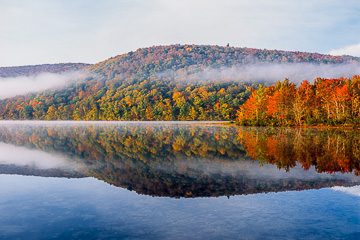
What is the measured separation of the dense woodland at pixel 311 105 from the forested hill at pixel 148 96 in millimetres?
56621

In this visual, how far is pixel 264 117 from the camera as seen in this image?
6319cm

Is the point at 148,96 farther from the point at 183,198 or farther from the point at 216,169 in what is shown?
the point at 183,198

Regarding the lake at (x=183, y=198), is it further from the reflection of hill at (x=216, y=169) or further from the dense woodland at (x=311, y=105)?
the dense woodland at (x=311, y=105)

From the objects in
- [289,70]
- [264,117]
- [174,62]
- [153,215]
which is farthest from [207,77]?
[153,215]

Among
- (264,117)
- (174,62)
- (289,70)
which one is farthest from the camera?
(174,62)

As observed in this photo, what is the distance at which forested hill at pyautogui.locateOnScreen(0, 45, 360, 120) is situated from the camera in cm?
13238

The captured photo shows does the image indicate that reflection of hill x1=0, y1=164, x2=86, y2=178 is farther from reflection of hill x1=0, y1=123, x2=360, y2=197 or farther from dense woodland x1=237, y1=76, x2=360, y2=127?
dense woodland x1=237, y1=76, x2=360, y2=127

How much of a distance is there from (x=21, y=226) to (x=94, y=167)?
8.25 metres

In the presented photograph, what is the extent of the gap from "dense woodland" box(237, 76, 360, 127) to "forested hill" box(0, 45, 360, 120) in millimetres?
56621

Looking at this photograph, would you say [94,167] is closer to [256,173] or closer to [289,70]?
[256,173]

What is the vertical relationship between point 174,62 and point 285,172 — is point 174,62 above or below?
above

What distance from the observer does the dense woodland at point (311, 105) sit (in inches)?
2119

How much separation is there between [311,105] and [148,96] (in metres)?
94.0

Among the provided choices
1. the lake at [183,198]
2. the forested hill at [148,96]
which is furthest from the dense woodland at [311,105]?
the forested hill at [148,96]
